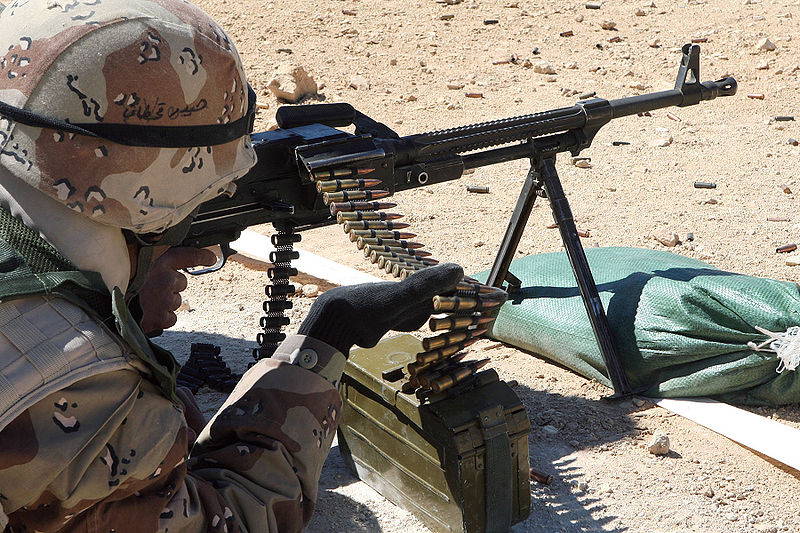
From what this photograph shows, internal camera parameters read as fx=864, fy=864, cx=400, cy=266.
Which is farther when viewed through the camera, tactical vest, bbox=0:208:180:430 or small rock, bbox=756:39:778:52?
small rock, bbox=756:39:778:52

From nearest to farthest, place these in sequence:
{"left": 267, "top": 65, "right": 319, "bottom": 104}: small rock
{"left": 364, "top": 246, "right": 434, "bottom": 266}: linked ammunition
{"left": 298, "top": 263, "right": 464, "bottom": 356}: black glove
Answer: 1. {"left": 298, "top": 263, "right": 464, "bottom": 356}: black glove
2. {"left": 364, "top": 246, "right": 434, "bottom": 266}: linked ammunition
3. {"left": 267, "top": 65, "right": 319, "bottom": 104}: small rock

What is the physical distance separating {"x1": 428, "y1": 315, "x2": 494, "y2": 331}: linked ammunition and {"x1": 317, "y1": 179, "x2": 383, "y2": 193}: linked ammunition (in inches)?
30.8

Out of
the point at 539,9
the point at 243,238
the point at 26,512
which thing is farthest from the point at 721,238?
the point at 539,9

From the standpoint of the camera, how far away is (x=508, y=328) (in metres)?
4.67

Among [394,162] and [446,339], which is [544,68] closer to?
[394,162]

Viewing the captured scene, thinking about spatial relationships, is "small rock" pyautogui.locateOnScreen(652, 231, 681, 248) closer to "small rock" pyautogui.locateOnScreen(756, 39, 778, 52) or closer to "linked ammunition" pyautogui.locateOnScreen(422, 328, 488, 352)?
"linked ammunition" pyautogui.locateOnScreen(422, 328, 488, 352)

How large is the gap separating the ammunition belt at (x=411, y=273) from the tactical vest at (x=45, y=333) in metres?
1.09

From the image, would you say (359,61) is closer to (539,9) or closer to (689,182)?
(539,9)

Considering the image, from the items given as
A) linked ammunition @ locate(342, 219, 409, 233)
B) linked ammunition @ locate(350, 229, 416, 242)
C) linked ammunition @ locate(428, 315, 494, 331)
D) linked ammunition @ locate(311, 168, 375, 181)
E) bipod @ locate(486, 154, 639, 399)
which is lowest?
bipod @ locate(486, 154, 639, 399)

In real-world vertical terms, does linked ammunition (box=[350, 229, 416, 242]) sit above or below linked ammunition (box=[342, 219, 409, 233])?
below

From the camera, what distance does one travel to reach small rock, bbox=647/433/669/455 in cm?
362

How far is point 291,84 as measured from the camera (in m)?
9.16

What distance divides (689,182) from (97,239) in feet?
20.0

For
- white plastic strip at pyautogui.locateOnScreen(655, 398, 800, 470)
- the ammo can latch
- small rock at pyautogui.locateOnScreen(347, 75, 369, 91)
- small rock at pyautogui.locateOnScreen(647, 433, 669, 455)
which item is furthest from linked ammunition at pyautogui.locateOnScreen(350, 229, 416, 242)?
small rock at pyautogui.locateOnScreen(347, 75, 369, 91)
